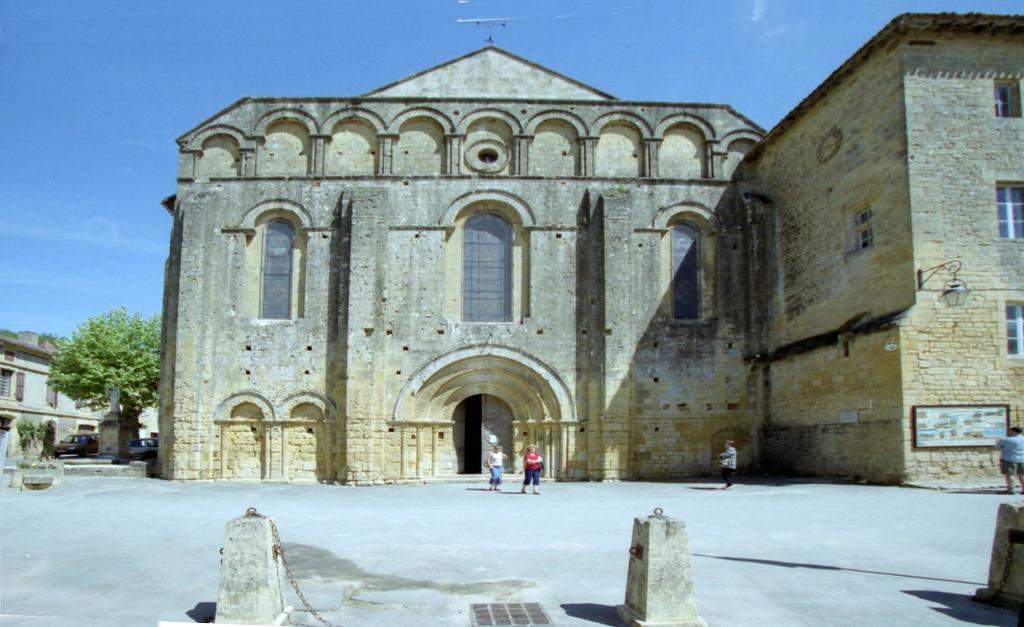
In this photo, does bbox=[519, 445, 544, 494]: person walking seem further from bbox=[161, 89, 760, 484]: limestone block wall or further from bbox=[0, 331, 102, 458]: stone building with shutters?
bbox=[0, 331, 102, 458]: stone building with shutters

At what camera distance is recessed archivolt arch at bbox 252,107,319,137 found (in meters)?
21.9

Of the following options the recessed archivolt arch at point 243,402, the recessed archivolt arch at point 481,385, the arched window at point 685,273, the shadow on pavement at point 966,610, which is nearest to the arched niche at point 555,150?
the arched window at point 685,273

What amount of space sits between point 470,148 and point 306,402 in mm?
7908

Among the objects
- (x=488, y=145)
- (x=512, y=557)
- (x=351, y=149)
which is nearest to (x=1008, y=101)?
(x=488, y=145)

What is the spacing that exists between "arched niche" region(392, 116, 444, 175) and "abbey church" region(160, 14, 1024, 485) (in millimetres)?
61

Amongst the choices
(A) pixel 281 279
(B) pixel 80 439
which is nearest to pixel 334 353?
(A) pixel 281 279

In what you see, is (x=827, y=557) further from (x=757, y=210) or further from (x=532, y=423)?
(x=757, y=210)

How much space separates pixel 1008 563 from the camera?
20.7 feet

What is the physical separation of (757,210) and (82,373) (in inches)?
1089

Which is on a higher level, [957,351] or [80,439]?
[957,351]

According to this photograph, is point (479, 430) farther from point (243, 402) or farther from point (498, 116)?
point (498, 116)

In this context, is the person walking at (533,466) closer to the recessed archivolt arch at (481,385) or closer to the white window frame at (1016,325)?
the recessed archivolt arch at (481,385)

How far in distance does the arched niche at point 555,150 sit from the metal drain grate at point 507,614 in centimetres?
1670

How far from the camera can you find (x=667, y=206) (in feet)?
71.0
